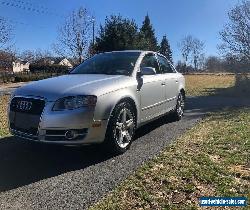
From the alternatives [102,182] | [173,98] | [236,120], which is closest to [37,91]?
[102,182]

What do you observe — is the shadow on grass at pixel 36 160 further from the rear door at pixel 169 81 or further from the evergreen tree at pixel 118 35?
the evergreen tree at pixel 118 35

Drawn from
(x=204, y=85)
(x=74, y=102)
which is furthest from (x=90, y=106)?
(x=204, y=85)

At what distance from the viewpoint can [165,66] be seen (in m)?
7.78

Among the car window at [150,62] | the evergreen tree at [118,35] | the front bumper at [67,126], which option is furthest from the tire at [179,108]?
the evergreen tree at [118,35]

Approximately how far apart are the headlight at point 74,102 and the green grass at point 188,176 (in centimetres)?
113

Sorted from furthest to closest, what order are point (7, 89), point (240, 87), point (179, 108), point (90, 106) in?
point (7, 89) → point (240, 87) → point (179, 108) → point (90, 106)

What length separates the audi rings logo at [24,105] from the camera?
200 inches

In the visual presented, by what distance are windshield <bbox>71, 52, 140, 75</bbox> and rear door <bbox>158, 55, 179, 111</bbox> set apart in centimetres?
100

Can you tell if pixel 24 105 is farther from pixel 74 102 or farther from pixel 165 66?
pixel 165 66

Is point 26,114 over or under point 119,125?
over

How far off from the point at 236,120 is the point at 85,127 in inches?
192

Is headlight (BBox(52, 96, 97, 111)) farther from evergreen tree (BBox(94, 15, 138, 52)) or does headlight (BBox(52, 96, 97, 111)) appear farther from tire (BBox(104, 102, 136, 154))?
evergreen tree (BBox(94, 15, 138, 52))

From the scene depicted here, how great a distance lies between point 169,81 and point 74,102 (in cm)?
311

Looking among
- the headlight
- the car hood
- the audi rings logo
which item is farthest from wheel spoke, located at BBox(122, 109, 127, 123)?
the audi rings logo
